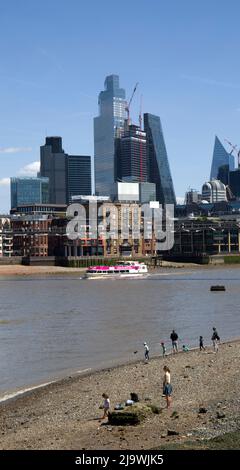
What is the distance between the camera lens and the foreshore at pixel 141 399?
2659 cm

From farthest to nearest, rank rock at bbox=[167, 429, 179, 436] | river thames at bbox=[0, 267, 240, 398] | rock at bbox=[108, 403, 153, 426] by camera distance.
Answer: river thames at bbox=[0, 267, 240, 398], rock at bbox=[108, 403, 153, 426], rock at bbox=[167, 429, 179, 436]

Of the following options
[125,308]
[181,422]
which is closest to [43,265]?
[125,308]

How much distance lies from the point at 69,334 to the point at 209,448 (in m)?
38.0

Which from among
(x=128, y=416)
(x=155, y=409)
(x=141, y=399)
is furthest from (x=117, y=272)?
(x=128, y=416)

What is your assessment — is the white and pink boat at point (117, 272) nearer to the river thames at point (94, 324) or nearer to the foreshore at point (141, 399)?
the river thames at point (94, 324)

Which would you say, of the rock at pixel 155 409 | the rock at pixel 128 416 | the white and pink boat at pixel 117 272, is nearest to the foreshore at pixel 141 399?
the rock at pixel 155 409

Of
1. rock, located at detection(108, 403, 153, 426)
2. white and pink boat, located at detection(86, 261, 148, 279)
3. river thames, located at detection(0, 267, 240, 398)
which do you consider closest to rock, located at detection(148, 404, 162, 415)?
rock, located at detection(108, 403, 153, 426)

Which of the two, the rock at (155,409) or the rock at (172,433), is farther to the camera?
the rock at (155,409)

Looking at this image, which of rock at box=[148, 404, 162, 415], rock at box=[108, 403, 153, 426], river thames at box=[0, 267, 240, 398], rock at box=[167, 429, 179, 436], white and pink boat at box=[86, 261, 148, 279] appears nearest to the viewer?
rock at box=[167, 429, 179, 436]

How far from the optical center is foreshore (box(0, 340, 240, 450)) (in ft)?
87.2

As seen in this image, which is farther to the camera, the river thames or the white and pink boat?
the white and pink boat

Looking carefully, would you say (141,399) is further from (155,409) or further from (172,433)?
(172,433)

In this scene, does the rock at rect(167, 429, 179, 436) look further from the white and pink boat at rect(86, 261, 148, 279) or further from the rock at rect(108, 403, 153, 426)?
the white and pink boat at rect(86, 261, 148, 279)

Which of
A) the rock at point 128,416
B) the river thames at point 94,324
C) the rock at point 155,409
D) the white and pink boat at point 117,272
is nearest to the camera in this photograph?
the rock at point 128,416
